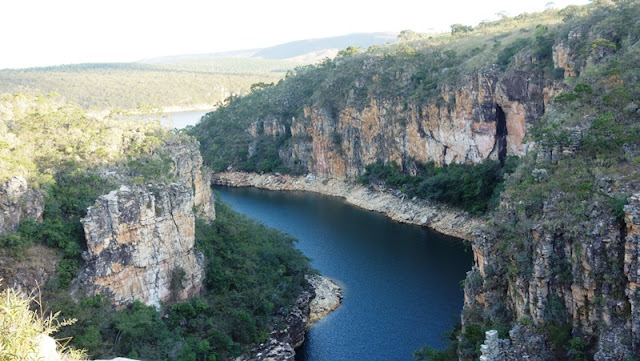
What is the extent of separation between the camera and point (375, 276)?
1399 inches

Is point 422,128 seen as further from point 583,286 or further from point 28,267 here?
point 28,267

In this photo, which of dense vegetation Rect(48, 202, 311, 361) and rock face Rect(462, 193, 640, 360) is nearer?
rock face Rect(462, 193, 640, 360)

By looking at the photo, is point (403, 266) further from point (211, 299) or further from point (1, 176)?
point (1, 176)

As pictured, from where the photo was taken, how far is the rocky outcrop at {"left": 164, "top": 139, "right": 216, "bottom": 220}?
30.6 m

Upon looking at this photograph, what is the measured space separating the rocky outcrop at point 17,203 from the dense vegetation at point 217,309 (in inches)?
127

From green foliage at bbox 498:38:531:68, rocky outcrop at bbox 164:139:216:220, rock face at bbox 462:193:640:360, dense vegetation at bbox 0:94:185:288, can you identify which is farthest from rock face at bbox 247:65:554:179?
dense vegetation at bbox 0:94:185:288

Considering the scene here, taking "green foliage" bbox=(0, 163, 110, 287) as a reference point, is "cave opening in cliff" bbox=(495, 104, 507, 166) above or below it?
below

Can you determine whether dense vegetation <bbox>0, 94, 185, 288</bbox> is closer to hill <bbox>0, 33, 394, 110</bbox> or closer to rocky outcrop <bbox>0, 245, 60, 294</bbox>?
rocky outcrop <bbox>0, 245, 60, 294</bbox>

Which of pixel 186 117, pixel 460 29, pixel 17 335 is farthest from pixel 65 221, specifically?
pixel 186 117

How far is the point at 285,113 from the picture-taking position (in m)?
70.6

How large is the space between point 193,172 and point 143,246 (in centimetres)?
851

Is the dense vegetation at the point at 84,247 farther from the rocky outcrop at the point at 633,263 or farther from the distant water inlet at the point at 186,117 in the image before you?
the distant water inlet at the point at 186,117

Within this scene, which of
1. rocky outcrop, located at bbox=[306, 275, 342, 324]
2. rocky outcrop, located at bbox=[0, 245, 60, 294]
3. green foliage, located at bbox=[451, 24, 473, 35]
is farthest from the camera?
green foliage, located at bbox=[451, 24, 473, 35]

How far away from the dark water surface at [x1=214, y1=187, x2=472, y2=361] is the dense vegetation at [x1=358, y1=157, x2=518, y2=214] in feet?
12.1
